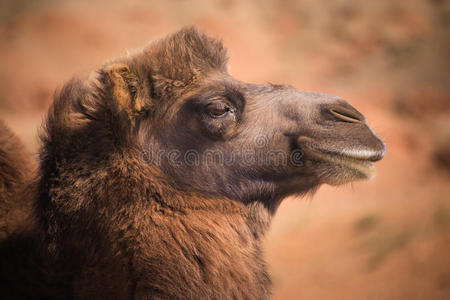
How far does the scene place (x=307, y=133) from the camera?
3047 millimetres

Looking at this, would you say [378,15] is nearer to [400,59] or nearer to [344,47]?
[344,47]

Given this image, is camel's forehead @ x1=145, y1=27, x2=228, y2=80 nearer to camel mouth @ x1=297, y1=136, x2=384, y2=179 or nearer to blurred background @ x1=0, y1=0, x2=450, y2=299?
camel mouth @ x1=297, y1=136, x2=384, y2=179

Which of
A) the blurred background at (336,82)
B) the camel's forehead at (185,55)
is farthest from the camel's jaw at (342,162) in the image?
the blurred background at (336,82)

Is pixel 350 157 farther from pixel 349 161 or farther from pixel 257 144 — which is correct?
pixel 257 144

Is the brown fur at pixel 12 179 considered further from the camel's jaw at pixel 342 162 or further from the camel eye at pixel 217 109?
the camel's jaw at pixel 342 162

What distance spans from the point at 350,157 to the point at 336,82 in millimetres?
14580

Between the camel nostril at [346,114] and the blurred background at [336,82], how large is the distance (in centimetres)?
434

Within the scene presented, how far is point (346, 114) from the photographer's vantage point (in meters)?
3.09

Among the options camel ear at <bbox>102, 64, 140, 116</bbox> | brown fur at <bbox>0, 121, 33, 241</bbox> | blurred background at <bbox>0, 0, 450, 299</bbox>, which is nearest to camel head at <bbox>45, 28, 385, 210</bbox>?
camel ear at <bbox>102, 64, 140, 116</bbox>

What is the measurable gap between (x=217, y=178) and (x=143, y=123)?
576 mm

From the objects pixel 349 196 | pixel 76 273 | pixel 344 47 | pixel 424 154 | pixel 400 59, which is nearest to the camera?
pixel 76 273

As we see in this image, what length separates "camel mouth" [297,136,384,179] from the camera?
295cm

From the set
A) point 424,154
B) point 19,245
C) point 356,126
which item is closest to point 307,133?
point 356,126

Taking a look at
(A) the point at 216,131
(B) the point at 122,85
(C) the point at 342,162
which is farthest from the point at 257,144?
(B) the point at 122,85
